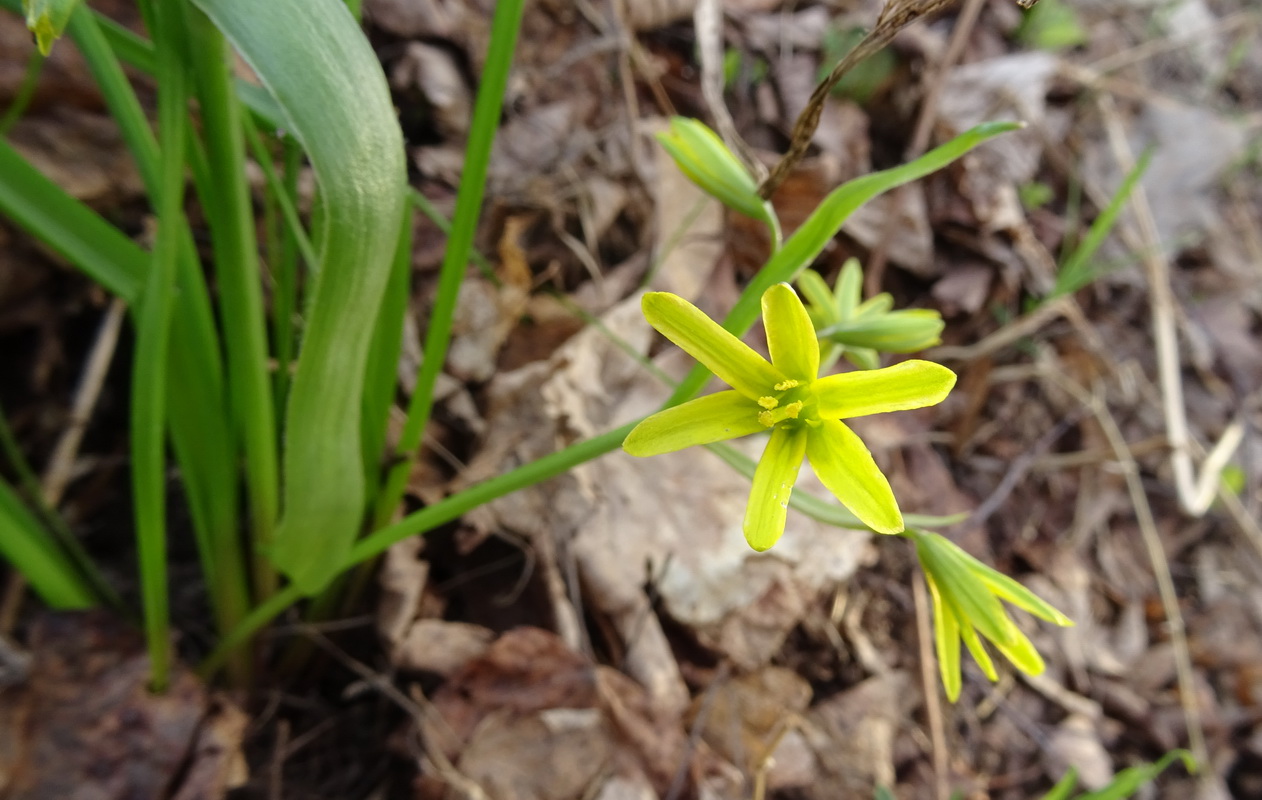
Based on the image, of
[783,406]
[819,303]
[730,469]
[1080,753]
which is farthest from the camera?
[1080,753]

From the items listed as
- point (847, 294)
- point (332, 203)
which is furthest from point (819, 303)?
point (332, 203)

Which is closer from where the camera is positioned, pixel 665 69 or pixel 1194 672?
pixel 665 69

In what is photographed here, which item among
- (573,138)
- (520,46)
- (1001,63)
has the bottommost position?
(573,138)

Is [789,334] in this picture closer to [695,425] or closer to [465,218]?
[695,425]

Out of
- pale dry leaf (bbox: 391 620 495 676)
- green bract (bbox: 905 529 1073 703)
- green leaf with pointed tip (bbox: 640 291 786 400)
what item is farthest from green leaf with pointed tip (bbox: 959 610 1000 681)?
pale dry leaf (bbox: 391 620 495 676)

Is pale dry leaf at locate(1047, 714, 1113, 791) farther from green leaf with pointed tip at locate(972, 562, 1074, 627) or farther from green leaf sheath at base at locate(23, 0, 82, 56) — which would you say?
green leaf sheath at base at locate(23, 0, 82, 56)

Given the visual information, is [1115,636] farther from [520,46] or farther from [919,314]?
[520,46]

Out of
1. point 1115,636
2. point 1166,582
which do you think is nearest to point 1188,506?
point 1166,582

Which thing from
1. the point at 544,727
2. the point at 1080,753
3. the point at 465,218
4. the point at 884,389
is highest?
the point at 465,218
